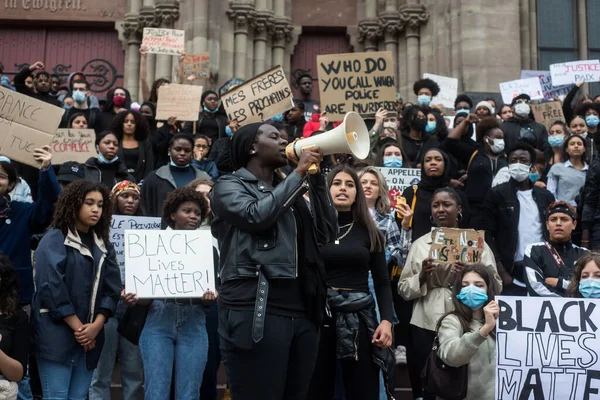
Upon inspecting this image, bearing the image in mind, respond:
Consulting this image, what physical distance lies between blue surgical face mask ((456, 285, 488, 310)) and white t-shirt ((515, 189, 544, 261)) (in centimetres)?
239

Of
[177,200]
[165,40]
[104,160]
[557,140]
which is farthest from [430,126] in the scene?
[177,200]

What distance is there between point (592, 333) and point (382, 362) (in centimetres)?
158

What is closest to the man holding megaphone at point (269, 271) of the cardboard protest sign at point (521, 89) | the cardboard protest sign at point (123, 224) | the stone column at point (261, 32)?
the cardboard protest sign at point (123, 224)

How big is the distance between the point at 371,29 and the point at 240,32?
2.40m

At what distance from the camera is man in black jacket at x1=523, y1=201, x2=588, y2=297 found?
274 inches

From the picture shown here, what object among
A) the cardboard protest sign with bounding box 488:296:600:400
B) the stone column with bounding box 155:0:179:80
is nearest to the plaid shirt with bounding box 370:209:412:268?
the cardboard protest sign with bounding box 488:296:600:400

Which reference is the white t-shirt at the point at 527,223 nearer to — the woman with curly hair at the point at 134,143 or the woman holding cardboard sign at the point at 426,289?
the woman holding cardboard sign at the point at 426,289

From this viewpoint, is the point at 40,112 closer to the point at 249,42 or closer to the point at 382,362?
the point at 382,362

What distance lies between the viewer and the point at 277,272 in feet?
13.3

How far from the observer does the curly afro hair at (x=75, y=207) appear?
6.02 metres

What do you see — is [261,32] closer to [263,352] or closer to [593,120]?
[593,120]

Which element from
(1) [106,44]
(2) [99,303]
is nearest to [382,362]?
(2) [99,303]

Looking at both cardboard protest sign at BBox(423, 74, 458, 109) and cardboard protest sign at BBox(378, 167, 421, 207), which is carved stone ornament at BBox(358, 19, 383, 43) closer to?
cardboard protest sign at BBox(423, 74, 458, 109)

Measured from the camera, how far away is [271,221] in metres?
4.02
